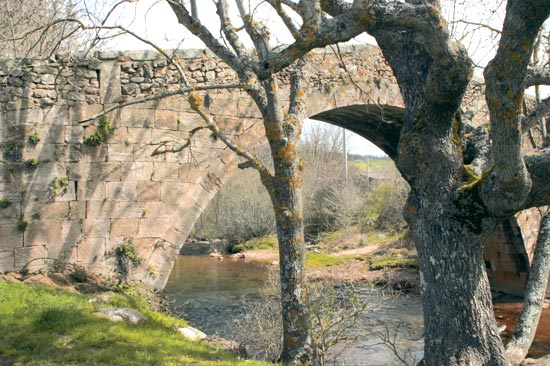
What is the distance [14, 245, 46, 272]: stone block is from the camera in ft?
23.7

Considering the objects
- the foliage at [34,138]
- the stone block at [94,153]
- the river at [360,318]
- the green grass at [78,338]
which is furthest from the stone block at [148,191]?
the green grass at [78,338]

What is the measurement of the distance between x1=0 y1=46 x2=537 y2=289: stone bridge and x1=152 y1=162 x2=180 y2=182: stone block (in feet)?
0.05

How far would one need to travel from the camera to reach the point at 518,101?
343cm

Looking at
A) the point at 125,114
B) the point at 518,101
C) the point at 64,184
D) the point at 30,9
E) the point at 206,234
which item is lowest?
Result: the point at 206,234

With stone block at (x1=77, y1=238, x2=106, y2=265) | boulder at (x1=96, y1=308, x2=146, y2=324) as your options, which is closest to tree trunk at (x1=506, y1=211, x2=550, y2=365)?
boulder at (x1=96, y1=308, x2=146, y2=324)

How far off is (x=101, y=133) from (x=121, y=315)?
2990 millimetres

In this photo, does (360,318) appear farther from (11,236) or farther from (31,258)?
(11,236)

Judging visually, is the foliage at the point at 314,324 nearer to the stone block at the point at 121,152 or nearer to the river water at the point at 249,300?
the river water at the point at 249,300

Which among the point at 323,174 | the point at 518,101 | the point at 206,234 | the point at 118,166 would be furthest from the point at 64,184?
the point at 323,174

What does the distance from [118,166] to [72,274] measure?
1634 mm

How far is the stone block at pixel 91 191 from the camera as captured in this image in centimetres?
761

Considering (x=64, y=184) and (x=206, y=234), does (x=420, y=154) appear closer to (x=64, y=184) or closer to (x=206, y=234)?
(x=64, y=184)

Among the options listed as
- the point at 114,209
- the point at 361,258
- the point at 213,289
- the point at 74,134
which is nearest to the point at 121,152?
the point at 74,134

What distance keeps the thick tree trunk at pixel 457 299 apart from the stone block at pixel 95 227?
16.4 feet
